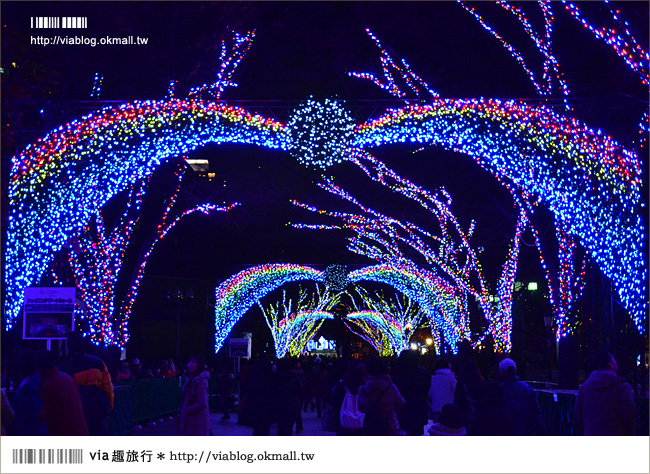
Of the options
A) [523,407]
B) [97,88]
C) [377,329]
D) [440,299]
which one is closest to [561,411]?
[523,407]

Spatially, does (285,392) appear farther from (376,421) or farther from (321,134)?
(376,421)

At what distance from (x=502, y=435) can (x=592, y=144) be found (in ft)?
23.9

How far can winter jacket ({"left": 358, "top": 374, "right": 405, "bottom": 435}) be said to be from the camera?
30.2ft

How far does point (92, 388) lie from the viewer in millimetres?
9250

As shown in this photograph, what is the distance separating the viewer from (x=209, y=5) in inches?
715

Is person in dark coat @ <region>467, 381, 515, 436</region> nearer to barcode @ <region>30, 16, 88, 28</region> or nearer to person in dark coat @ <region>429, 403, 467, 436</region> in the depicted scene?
person in dark coat @ <region>429, 403, 467, 436</region>

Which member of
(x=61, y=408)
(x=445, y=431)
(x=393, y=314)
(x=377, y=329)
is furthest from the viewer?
(x=377, y=329)

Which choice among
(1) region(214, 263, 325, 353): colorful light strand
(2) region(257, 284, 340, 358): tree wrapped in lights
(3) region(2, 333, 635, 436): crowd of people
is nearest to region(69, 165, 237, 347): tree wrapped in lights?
(3) region(2, 333, 635, 436): crowd of people

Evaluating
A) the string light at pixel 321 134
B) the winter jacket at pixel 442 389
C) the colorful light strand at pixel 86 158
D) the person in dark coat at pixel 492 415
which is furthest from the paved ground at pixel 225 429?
the person in dark coat at pixel 492 415

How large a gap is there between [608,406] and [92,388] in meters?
5.04

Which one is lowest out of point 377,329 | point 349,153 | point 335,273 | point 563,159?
point 377,329

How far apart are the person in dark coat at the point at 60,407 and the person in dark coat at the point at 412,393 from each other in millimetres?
4393

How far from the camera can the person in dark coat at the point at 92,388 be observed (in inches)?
362

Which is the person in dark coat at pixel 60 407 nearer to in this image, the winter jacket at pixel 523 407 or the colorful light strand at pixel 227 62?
the winter jacket at pixel 523 407
